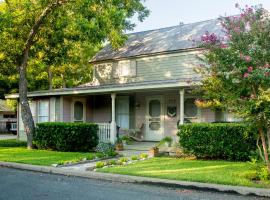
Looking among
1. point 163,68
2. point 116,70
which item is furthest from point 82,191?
point 116,70

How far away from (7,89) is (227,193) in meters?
32.7

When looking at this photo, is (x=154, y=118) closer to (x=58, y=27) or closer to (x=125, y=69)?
(x=125, y=69)

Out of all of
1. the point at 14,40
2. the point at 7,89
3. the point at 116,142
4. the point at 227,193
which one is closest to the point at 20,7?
the point at 14,40

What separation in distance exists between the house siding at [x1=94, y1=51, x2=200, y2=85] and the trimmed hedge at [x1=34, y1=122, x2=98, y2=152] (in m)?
4.62

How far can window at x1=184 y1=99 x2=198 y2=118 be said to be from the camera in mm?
17422

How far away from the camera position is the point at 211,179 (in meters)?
8.84

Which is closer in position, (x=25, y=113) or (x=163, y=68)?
(x=25, y=113)

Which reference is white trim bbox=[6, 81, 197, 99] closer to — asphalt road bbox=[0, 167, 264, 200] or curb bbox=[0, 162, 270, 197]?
curb bbox=[0, 162, 270, 197]

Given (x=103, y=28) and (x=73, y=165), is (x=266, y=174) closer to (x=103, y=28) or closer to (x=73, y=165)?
(x=73, y=165)

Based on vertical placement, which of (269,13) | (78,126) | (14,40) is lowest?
(78,126)

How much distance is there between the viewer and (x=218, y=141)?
12.5m

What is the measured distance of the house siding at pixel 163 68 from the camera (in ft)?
58.9

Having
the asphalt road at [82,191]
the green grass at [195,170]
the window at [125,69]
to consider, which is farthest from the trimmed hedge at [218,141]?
the window at [125,69]

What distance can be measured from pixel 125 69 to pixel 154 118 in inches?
141
